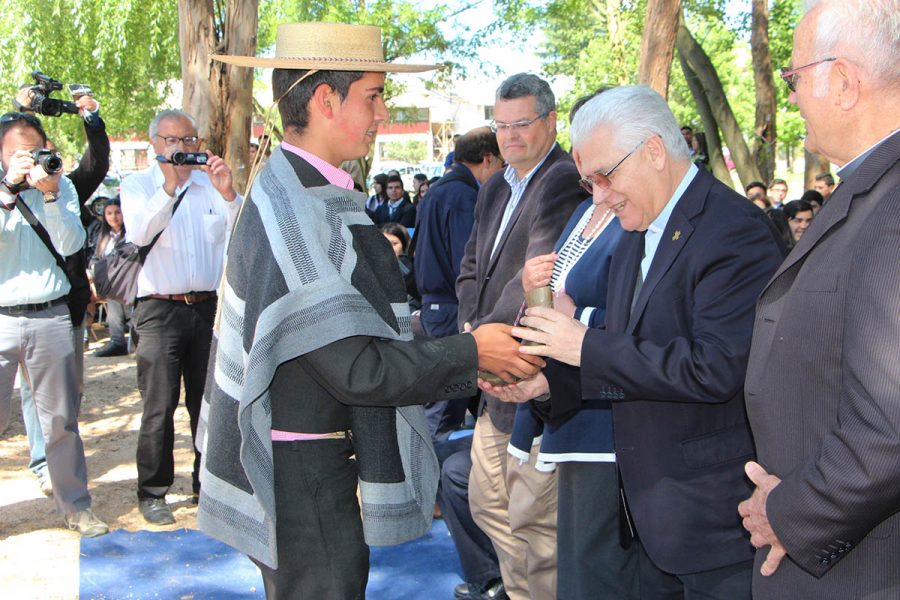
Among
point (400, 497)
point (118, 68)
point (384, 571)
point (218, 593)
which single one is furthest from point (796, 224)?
point (118, 68)

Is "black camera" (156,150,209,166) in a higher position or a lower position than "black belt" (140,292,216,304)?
higher

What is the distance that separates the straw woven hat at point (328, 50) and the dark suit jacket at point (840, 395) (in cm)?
127

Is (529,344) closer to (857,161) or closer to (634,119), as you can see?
(634,119)

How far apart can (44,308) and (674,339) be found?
3.96 m

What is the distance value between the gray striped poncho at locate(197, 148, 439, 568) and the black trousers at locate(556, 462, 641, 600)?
25.5 inches

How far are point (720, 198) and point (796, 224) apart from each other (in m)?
6.94

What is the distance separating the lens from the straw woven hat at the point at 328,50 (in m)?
2.44

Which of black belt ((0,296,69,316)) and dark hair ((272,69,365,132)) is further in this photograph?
black belt ((0,296,69,316))

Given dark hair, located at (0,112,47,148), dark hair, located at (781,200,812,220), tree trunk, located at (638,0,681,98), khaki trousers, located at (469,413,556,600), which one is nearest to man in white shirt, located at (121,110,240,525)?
dark hair, located at (0,112,47,148)

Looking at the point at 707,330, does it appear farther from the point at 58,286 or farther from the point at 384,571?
the point at 58,286

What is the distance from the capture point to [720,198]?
2.52 m

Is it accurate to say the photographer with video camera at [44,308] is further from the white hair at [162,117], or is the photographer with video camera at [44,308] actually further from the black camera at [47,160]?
the white hair at [162,117]

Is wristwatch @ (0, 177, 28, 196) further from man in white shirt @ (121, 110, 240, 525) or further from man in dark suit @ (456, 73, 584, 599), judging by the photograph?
man in dark suit @ (456, 73, 584, 599)

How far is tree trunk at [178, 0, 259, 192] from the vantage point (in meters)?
7.29
